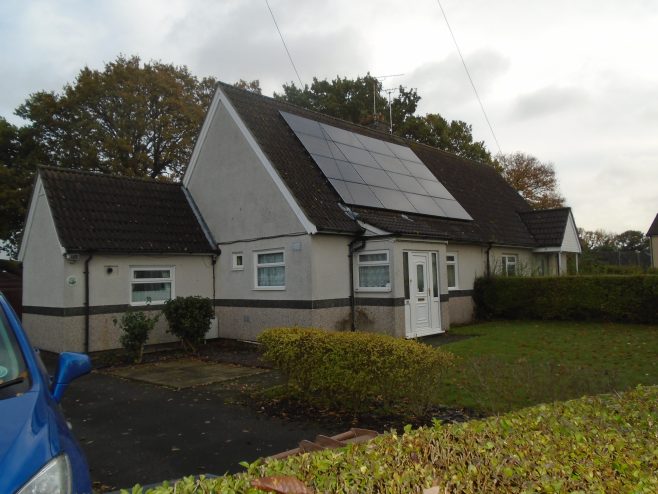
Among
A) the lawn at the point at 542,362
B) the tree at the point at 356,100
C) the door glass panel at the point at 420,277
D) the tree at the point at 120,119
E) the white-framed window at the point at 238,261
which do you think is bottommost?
the lawn at the point at 542,362

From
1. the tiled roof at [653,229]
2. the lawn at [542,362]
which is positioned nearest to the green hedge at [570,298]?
the lawn at [542,362]

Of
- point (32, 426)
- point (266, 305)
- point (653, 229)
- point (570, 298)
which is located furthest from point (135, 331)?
point (653, 229)

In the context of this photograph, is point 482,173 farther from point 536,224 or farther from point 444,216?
point 444,216

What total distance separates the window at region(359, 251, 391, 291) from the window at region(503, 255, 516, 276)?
845 centimetres

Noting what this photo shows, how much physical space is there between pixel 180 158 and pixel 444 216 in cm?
2088

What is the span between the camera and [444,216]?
1798 cm

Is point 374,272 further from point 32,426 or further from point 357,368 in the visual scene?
point 32,426

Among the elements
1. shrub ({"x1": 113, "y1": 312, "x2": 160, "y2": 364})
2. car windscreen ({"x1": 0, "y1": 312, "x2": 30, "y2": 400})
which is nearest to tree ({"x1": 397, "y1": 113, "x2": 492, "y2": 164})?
shrub ({"x1": 113, "y1": 312, "x2": 160, "y2": 364})

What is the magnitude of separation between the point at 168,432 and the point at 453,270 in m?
12.8

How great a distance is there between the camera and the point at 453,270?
58.1ft

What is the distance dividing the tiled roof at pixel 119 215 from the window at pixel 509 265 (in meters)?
11.8

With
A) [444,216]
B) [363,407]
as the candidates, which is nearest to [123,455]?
[363,407]

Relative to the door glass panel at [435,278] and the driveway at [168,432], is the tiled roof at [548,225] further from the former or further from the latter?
the driveway at [168,432]

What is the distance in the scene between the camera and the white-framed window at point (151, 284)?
47.4 ft
